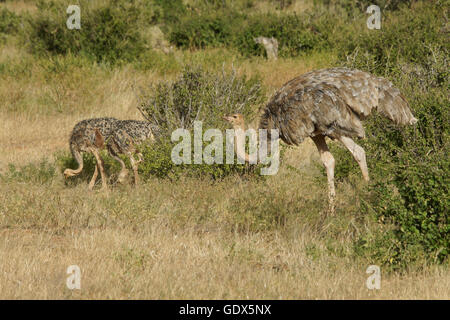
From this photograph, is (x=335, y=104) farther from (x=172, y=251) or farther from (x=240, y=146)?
(x=172, y=251)

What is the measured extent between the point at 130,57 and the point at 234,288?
463 inches

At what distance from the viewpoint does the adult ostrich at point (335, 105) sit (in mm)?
7324

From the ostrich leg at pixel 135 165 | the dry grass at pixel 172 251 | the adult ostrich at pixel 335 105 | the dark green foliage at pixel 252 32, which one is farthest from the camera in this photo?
the dark green foliage at pixel 252 32

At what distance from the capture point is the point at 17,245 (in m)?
6.36

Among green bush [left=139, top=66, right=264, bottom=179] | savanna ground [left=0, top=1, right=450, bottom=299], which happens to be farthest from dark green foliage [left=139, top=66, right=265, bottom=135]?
savanna ground [left=0, top=1, right=450, bottom=299]

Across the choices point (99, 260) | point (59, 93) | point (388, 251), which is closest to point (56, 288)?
point (99, 260)

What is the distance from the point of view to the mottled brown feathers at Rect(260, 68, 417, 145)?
7.32 meters

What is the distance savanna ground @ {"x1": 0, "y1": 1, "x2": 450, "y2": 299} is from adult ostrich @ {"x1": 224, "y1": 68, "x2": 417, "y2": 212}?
658 millimetres

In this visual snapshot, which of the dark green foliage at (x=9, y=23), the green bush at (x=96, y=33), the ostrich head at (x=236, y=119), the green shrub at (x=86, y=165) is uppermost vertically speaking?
the dark green foliage at (x=9, y=23)

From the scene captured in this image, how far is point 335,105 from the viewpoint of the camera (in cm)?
730

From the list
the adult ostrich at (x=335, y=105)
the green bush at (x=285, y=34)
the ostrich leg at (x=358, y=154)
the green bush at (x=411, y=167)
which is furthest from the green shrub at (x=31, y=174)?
the green bush at (x=285, y=34)

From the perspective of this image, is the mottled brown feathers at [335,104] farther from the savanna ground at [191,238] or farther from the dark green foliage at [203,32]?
the dark green foliage at [203,32]

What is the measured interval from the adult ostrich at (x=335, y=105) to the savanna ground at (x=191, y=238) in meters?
0.66

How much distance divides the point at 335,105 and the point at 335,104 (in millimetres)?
11
